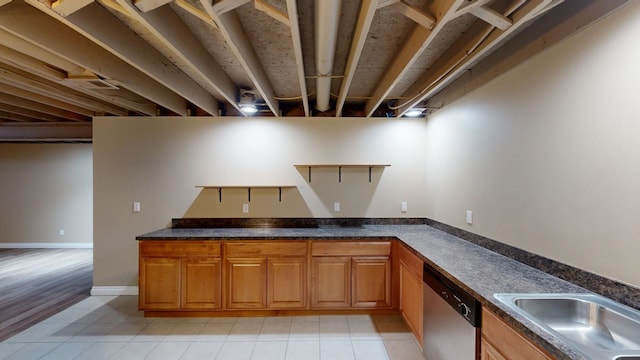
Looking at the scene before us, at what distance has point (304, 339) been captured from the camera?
8.58ft

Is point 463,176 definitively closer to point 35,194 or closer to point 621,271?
point 621,271

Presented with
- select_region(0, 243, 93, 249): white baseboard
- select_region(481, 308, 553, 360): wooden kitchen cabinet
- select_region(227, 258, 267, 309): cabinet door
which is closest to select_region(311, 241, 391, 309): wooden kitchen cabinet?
select_region(227, 258, 267, 309): cabinet door

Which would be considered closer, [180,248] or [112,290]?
[180,248]

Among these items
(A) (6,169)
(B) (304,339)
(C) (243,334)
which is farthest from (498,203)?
(A) (6,169)

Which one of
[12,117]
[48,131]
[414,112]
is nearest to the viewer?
[414,112]

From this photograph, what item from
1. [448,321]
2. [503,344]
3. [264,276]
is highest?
[503,344]

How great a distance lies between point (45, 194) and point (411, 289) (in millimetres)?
7630

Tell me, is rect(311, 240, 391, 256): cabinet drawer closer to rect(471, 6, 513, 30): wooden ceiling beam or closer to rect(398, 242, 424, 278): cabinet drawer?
rect(398, 242, 424, 278): cabinet drawer

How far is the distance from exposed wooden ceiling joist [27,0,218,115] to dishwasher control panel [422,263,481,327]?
265 centimetres

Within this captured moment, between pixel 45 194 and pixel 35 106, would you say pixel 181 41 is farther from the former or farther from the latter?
pixel 45 194

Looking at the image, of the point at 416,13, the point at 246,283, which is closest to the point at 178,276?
the point at 246,283

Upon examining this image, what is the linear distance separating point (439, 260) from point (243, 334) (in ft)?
6.37

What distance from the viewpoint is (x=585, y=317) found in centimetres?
137

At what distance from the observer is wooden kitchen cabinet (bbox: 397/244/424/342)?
2.38 metres
